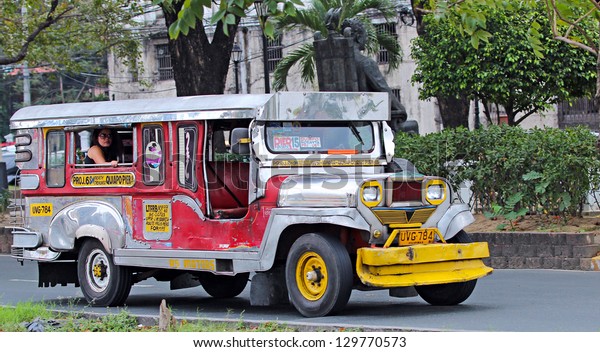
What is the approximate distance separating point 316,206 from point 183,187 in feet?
6.18

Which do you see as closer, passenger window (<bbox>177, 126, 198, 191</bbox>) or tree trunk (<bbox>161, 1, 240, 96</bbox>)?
passenger window (<bbox>177, 126, 198, 191</bbox>)

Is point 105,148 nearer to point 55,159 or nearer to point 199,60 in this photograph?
point 55,159

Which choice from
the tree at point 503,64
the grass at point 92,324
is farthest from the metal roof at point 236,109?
the tree at point 503,64

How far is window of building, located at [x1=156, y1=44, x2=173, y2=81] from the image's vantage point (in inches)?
1827

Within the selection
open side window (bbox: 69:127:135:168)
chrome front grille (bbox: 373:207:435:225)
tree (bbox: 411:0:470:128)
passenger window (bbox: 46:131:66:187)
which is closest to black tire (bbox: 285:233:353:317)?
chrome front grille (bbox: 373:207:435:225)

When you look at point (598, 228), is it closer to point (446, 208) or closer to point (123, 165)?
point (446, 208)

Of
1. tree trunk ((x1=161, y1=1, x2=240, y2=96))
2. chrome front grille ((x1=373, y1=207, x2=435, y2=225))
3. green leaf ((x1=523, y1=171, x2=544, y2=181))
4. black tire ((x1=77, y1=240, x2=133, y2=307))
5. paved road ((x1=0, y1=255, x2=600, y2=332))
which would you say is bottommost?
paved road ((x1=0, y1=255, x2=600, y2=332))

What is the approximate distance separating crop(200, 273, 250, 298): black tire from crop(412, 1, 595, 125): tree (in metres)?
16.4

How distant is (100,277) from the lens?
43.5 ft

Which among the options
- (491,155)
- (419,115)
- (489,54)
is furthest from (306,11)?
(491,155)

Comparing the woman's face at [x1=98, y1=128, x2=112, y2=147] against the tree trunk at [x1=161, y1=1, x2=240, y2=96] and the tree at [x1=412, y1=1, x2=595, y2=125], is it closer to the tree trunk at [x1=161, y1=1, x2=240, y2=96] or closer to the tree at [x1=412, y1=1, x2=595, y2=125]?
the tree trunk at [x1=161, y1=1, x2=240, y2=96]

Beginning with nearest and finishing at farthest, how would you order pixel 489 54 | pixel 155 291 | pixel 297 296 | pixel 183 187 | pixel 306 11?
pixel 297 296, pixel 183 187, pixel 155 291, pixel 489 54, pixel 306 11

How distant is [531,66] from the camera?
29875mm

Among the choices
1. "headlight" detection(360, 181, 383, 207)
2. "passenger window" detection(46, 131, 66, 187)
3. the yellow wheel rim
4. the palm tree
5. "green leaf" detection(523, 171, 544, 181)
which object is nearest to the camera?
"headlight" detection(360, 181, 383, 207)
